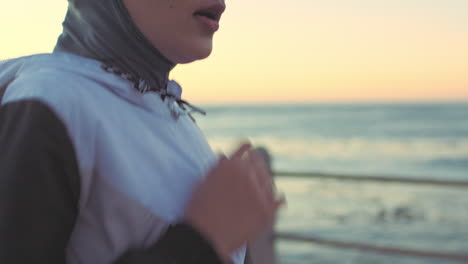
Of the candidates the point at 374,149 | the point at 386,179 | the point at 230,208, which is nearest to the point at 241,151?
the point at 230,208

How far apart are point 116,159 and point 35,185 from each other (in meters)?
Answer: 0.10

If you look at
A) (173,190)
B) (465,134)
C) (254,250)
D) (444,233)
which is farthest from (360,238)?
(465,134)

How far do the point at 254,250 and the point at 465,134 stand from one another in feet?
81.9

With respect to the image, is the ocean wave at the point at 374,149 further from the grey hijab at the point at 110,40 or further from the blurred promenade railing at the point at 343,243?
the grey hijab at the point at 110,40

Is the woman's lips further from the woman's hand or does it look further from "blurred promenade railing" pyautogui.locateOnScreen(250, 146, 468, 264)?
"blurred promenade railing" pyautogui.locateOnScreen(250, 146, 468, 264)

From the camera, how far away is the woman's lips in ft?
2.45

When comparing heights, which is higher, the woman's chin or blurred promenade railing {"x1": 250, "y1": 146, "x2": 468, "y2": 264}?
the woman's chin

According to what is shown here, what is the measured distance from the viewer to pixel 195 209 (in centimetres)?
65

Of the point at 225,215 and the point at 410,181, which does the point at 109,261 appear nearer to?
the point at 225,215

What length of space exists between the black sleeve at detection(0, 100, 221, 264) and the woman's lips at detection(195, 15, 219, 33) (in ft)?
0.85

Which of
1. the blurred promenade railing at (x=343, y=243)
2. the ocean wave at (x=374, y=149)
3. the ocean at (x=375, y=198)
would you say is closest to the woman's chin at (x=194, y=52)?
the ocean at (x=375, y=198)

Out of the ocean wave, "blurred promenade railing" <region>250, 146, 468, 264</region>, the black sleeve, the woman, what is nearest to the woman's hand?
the woman

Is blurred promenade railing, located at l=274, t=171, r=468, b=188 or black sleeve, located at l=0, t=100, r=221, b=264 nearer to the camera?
black sleeve, located at l=0, t=100, r=221, b=264

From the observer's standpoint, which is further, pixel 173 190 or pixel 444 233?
pixel 444 233
